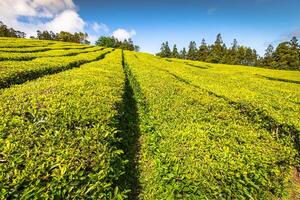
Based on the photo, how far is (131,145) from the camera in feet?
27.9

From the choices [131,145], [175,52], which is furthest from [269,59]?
[131,145]

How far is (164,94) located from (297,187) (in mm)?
6670

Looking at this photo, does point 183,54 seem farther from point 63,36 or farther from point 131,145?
point 131,145

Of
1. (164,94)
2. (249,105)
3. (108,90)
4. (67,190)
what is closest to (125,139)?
(108,90)

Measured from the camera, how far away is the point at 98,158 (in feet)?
16.2

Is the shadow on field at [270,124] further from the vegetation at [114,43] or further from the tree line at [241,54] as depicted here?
the vegetation at [114,43]

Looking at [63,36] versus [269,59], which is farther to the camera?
[63,36]

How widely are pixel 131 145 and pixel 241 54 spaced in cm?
9097

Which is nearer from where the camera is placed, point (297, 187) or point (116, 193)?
point (116, 193)

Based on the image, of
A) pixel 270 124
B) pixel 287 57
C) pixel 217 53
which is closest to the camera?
pixel 270 124

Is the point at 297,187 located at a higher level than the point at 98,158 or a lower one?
lower

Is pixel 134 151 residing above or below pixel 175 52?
above

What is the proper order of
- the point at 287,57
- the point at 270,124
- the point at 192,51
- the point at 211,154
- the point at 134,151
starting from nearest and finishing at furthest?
the point at 211,154
the point at 134,151
the point at 270,124
the point at 287,57
the point at 192,51

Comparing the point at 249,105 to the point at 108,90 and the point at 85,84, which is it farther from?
the point at 85,84
